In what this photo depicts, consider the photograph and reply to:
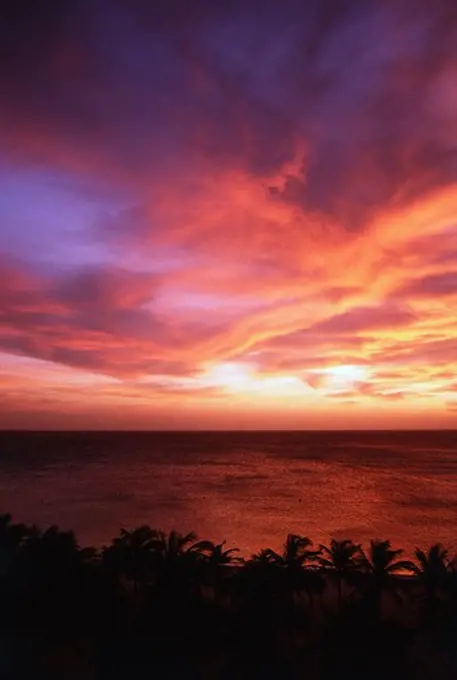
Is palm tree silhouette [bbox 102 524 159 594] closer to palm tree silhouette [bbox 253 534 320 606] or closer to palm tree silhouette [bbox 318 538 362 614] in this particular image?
palm tree silhouette [bbox 253 534 320 606]

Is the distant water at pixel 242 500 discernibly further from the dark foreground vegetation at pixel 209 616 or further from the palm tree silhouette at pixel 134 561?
the dark foreground vegetation at pixel 209 616

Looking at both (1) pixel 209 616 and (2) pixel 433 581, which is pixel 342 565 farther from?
(1) pixel 209 616

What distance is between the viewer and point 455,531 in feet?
288

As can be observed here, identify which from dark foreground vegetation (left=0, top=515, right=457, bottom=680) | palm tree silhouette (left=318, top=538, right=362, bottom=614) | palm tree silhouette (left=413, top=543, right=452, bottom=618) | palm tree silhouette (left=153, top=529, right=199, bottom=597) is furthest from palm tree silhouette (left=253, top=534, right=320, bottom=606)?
palm tree silhouette (left=413, top=543, right=452, bottom=618)

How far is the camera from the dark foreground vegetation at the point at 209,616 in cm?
2700

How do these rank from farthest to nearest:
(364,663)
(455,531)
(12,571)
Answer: (455,531) → (12,571) → (364,663)

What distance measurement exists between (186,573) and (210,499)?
282ft

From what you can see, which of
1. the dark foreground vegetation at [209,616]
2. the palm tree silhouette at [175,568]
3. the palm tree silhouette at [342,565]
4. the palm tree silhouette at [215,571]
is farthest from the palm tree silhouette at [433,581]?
the palm tree silhouette at [175,568]

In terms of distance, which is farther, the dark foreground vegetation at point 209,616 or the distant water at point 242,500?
the distant water at point 242,500

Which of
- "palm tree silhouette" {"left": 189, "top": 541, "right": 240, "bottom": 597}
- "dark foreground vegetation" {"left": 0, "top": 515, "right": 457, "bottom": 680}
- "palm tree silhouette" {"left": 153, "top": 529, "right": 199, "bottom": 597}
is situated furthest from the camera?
"palm tree silhouette" {"left": 189, "top": 541, "right": 240, "bottom": 597}

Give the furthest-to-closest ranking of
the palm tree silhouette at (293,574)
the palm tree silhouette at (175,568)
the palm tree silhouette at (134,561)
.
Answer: the palm tree silhouette at (134,561) < the palm tree silhouette at (293,574) < the palm tree silhouette at (175,568)

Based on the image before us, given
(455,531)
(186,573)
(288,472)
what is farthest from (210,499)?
(186,573)

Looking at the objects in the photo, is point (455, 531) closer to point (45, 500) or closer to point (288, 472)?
point (45, 500)

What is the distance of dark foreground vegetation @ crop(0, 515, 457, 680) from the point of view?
88.6 ft
